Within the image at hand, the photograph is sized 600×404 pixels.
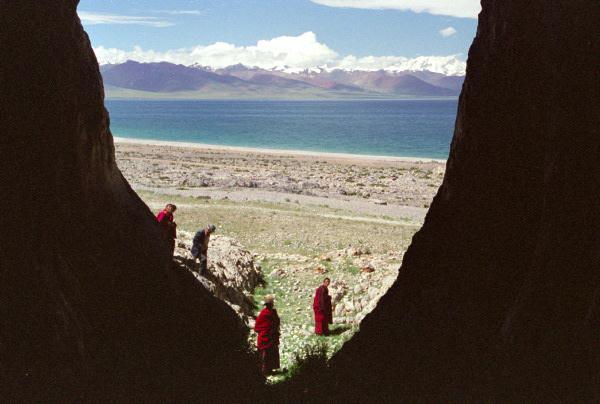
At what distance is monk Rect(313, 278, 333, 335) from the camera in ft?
50.3

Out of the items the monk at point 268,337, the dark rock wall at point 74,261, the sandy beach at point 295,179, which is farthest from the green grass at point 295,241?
the sandy beach at point 295,179

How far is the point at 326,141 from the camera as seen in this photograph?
12044 centimetres

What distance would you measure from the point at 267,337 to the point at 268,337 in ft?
0.08

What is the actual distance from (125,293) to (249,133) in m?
131

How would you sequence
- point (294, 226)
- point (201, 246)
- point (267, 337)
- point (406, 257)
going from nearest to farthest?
point (406, 257) < point (267, 337) < point (201, 246) < point (294, 226)

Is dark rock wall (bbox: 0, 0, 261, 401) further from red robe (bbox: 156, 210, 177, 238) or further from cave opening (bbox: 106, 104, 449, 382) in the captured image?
cave opening (bbox: 106, 104, 449, 382)

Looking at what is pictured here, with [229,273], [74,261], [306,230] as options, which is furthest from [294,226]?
[74,261]

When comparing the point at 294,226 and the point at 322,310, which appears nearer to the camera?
the point at 322,310

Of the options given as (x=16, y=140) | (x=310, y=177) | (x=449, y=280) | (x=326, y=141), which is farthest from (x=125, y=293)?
(x=326, y=141)

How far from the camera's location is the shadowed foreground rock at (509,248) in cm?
734

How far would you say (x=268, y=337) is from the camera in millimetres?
12594

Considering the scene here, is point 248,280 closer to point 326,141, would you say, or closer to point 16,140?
point 16,140

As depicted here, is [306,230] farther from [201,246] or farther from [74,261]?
[74,261]

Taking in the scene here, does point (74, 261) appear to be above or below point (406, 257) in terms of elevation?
below
